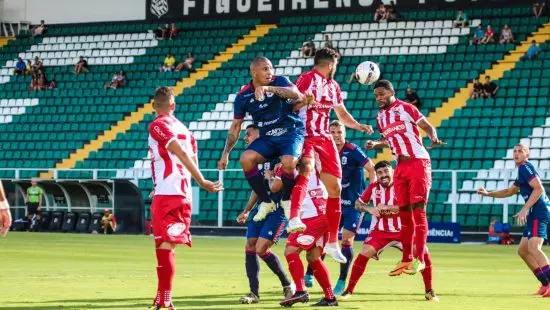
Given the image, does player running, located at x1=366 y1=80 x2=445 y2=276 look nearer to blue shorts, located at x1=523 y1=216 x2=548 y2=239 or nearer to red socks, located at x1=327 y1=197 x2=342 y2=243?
red socks, located at x1=327 y1=197 x2=342 y2=243

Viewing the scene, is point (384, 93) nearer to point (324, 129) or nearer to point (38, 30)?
point (324, 129)

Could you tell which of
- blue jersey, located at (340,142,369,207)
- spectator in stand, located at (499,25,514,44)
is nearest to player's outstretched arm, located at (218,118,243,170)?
blue jersey, located at (340,142,369,207)

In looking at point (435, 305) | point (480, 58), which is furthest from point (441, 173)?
point (435, 305)

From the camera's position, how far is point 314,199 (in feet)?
42.1

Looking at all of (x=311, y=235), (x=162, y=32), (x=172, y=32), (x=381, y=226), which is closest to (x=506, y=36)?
(x=172, y=32)

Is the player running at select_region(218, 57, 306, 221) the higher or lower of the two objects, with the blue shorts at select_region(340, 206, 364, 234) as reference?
higher

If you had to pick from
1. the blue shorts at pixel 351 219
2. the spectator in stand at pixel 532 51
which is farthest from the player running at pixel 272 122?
the spectator in stand at pixel 532 51

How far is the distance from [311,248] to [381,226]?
2123 mm

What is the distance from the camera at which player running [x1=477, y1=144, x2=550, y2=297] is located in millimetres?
14758

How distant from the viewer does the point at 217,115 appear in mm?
42969

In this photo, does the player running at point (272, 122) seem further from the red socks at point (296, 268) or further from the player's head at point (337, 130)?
the player's head at point (337, 130)

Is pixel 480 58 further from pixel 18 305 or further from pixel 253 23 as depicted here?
pixel 18 305

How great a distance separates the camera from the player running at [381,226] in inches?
534

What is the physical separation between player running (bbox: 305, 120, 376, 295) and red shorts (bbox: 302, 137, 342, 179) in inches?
79.2
